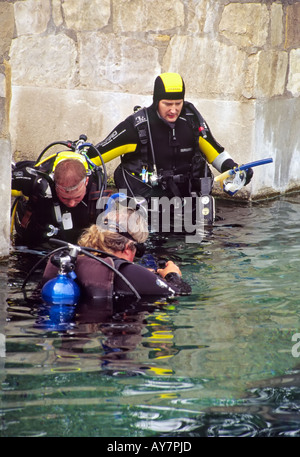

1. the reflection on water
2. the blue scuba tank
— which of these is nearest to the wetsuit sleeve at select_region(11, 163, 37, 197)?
the reflection on water

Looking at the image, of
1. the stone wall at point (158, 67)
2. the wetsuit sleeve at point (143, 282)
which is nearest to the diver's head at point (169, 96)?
the stone wall at point (158, 67)

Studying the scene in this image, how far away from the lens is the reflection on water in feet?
9.45

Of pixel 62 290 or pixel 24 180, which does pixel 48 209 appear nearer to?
pixel 24 180

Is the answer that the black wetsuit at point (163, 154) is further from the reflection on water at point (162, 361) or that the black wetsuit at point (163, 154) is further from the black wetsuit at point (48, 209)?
the reflection on water at point (162, 361)

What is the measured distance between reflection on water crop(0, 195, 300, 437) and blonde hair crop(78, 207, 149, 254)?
0.37 metres

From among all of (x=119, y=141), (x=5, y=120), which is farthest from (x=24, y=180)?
(x=119, y=141)

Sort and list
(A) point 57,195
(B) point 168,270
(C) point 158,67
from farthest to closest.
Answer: (C) point 158,67
(A) point 57,195
(B) point 168,270

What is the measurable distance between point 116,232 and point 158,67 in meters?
3.48

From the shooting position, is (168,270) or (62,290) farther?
(168,270)

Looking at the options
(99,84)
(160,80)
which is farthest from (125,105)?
(160,80)

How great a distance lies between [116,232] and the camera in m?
4.29

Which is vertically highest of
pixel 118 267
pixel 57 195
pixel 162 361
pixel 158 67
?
pixel 158 67

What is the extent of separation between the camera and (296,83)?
24.8 feet
